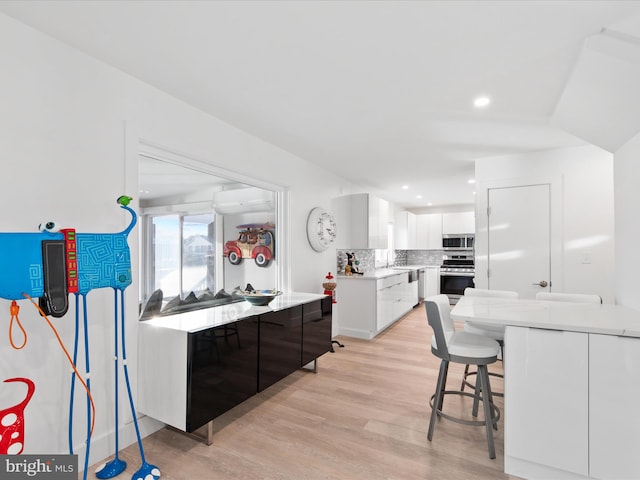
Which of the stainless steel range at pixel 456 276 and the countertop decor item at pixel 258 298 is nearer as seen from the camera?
the countertop decor item at pixel 258 298

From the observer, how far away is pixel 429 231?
8.06 m

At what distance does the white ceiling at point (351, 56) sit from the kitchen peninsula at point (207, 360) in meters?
1.63

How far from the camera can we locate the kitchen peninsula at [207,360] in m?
2.07

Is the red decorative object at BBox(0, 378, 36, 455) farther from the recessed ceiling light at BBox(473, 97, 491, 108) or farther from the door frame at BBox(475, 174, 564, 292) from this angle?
the door frame at BBox(475, 174, 564, 292)

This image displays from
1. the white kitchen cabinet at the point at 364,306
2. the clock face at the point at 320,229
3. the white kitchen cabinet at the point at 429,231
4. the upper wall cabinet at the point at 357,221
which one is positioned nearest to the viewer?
the clock face at the point at 320,229

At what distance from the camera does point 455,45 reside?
183 centimetres

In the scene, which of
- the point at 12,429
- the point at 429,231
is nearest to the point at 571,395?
the point at 12,429

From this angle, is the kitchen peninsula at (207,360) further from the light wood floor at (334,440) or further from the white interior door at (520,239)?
the white interior door at (520,239)

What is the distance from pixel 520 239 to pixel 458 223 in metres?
3.95

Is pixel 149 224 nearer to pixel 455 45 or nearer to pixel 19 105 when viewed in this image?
pixel 19 105

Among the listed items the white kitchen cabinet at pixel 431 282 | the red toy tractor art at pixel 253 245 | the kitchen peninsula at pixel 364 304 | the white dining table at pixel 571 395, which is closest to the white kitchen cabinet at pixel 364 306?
the kitchen peninsula at pixel 364 304

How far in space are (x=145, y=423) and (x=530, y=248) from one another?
13.3ft

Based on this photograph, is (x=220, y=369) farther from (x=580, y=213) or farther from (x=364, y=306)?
(x=580, y=213)

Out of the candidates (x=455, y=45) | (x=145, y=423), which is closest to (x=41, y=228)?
(x=145, y=423)
